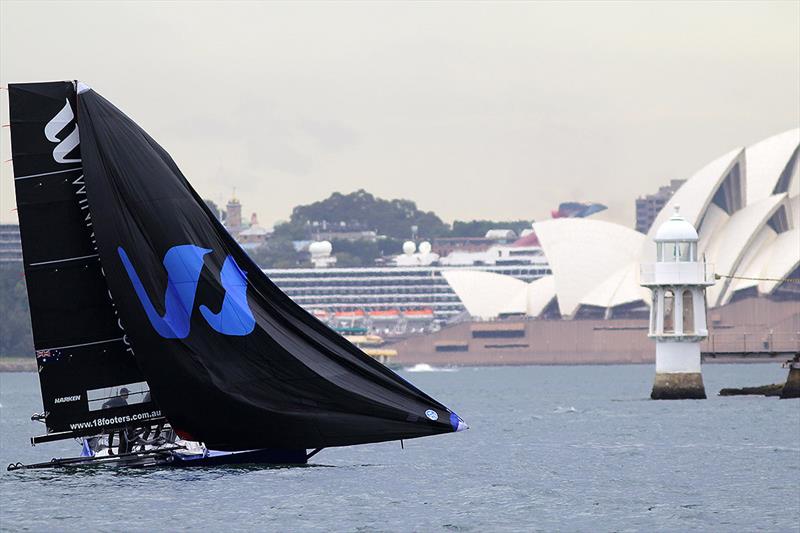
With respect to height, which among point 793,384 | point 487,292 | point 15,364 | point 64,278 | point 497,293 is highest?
point 487,292

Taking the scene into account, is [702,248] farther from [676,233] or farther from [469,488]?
[469,488]

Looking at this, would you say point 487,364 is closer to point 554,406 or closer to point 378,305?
point 378,305

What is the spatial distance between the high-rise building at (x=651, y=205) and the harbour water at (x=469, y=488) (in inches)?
5911

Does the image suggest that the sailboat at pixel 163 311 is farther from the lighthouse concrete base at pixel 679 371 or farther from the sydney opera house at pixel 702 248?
the sydney opera house at pixel 702 248

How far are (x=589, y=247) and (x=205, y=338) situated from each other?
83.0 metres

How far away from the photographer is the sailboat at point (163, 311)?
20156mm

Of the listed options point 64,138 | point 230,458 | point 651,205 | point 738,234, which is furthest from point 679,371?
point 651,205

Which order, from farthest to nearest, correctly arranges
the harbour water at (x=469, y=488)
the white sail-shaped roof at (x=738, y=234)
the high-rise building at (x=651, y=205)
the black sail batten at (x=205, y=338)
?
the high-rise building at (x=651, y=205) < the white sail-shaped roof at (x=738, y=234) < the black sail batten at (x=205, y=338) < the harbour water at (x=469, y=488)

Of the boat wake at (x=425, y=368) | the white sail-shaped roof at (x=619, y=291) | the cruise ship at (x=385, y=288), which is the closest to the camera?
the white sail-shaped roof at (x=619, y=291)

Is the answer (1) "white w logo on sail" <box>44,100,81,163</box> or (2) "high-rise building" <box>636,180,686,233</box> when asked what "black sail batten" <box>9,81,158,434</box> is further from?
(2) "high-rise building" <box>636,180,686,233</box>

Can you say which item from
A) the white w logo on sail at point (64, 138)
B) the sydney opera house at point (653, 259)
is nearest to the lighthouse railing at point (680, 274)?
the sydney opera house at point (653, 259)

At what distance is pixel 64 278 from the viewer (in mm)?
20625

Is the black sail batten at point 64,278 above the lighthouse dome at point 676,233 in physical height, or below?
below

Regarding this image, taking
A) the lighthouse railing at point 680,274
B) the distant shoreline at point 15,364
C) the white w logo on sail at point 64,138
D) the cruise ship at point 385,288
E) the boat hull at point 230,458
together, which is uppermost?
the cruise ship at point 385,288
